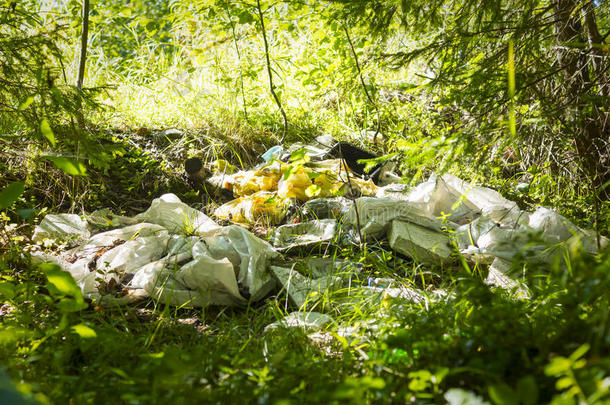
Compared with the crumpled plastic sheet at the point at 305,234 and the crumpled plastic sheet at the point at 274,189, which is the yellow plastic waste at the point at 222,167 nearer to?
the crumpled plastic sheet at the point at 274,189

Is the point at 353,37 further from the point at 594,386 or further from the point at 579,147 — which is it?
the point at 594,386

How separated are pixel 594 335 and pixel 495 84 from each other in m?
1.35

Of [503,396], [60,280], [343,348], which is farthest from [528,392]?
[60,280]

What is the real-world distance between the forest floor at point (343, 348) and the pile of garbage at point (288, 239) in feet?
0.35

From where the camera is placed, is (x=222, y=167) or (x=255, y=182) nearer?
(x=255, y=182)

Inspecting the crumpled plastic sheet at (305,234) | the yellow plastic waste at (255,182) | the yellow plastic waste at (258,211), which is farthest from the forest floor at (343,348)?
the yellow plastic waste at (255,182)

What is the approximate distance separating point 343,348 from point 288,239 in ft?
4.22

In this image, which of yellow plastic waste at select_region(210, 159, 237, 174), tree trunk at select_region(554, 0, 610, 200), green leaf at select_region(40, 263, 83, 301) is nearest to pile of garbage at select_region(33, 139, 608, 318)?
yellow plastic waste at select_region(210, 159, 237, 174)

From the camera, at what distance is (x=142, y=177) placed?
11.4ft

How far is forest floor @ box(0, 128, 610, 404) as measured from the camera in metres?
0.77

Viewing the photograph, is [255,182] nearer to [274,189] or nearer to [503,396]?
[274,189]

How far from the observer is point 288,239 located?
101 inches

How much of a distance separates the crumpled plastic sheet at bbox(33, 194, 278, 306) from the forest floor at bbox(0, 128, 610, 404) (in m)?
0.09

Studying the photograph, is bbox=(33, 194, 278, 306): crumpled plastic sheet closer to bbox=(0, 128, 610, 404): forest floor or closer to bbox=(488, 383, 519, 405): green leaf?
bbox=(0, 128, 610, 404): forest floor
